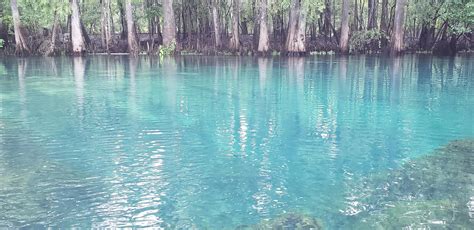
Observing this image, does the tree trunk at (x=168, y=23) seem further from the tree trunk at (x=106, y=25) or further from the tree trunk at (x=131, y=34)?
the tree trunk at (x=106, y=25)

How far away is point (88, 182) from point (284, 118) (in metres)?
4.24

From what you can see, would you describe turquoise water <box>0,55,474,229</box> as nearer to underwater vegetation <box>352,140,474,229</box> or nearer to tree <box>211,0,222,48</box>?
underwater vegetation <box>352,140,474,229</box>

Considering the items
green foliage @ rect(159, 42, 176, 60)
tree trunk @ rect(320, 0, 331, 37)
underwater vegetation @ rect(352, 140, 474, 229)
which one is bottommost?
underwater vegetation @ rect(352, 140, 474, 229)

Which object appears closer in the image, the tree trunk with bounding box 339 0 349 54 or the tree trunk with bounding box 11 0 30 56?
the tree trunk with bounding box 11 0 30 56

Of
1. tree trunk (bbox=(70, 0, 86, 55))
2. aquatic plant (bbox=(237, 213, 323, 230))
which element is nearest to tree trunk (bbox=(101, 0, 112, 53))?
tree trunk (bbox=(70, 0, 86, 55))

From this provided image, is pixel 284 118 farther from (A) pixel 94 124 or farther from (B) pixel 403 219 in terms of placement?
(B) pixel 403 219

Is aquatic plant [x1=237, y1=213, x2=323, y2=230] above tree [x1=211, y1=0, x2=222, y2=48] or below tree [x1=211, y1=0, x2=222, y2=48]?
below

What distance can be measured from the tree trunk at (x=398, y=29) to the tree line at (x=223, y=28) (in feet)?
0.17

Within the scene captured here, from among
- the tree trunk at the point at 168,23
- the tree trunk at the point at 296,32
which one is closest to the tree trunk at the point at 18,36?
the tree trunk at the point at 168,23

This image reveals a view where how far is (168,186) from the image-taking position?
5141mm

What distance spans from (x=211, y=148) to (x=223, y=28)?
88.4 ft

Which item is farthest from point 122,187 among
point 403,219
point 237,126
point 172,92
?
point 172,92

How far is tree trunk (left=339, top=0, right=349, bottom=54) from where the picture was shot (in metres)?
28.6

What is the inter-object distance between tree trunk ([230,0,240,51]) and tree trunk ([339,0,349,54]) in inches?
238
